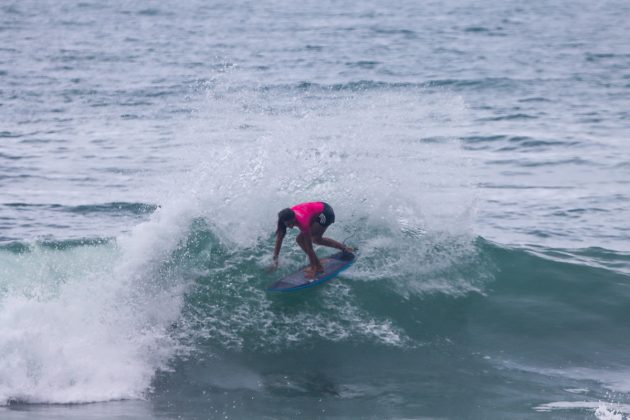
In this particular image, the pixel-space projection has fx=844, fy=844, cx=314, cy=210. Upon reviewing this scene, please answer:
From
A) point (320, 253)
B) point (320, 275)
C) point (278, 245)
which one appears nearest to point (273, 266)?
point (278, 245)

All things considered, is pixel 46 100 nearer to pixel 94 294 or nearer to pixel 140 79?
pixel 140 79

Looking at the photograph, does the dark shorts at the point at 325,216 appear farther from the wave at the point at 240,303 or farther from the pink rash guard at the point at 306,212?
the wave at the point at 240,303

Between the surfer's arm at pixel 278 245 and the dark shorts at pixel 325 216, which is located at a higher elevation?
the dark shorts at pixel 325 216

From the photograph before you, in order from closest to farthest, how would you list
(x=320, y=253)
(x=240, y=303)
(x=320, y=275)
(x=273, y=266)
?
(x=320, y=275) < (x=273, y=266) < (x=240, y=303) < (x=320, y=253)

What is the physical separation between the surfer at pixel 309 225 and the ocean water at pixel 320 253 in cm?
77

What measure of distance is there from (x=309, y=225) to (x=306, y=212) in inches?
8.1

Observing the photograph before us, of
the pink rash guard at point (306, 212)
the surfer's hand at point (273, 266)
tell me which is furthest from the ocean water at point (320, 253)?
the pink rash guard at point (306, 212)

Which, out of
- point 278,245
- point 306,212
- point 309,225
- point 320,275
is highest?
point 306,212

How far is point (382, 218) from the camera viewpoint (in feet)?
49.0

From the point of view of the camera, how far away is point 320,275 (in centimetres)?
1300

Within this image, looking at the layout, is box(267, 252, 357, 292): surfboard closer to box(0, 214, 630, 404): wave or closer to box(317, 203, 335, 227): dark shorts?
box(0, 214, 630, 404): wave

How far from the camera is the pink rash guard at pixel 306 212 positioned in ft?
40.9

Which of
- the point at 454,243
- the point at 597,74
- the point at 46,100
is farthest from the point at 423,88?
the point at 454,243

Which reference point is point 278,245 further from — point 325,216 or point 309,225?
point 325,216
